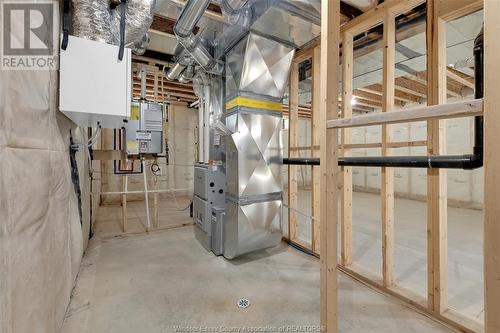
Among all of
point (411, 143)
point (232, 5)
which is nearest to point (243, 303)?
point (411, 143)

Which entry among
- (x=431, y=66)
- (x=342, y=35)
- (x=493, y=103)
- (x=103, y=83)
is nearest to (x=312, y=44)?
(x=342, y=35)

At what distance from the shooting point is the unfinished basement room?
93 cm

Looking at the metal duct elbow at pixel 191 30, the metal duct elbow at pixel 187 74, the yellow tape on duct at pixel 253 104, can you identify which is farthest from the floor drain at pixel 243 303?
the metal duct elbow at pixel 187 74

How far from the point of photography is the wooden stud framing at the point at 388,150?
6.53ft

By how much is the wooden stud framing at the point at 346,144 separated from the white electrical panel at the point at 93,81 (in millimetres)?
1894

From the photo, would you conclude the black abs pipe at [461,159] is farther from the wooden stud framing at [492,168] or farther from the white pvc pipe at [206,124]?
the white pvc pipe at [206,124]

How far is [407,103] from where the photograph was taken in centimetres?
602

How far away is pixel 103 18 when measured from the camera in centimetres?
158

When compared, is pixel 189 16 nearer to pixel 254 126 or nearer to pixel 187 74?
pixel 254 126

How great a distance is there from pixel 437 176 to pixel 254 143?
1.55 meters

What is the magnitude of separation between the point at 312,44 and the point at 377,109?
16.1 ft

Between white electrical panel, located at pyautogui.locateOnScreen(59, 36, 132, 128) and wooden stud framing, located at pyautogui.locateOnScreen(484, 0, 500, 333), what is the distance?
1726mm

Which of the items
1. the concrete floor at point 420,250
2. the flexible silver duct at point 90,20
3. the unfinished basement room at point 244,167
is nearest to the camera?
the unfinished basement room at point 244,167

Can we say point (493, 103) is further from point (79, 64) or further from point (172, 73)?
point (172, 73)
